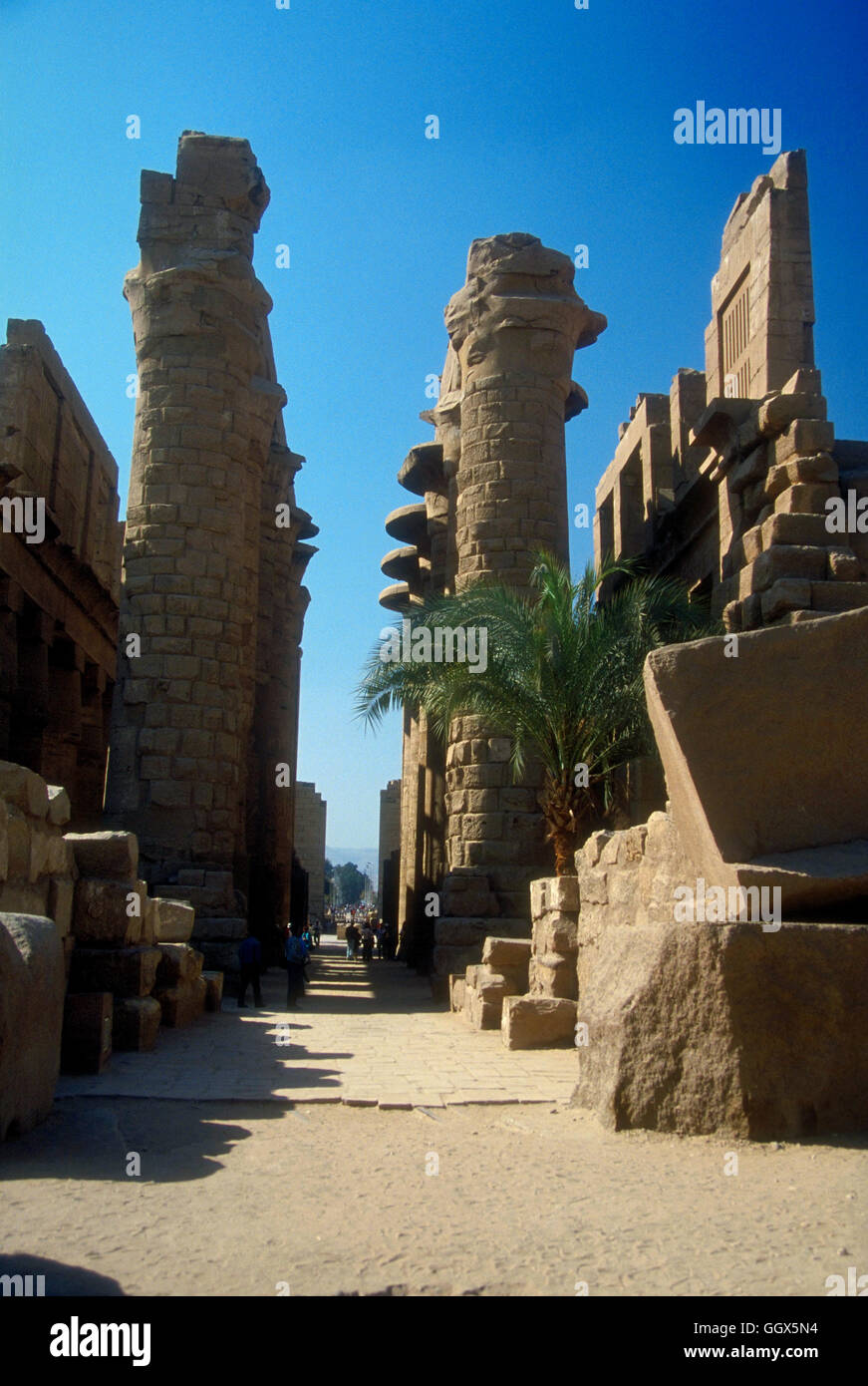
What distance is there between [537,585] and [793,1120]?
11.1 m

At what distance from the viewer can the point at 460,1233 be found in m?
3.47

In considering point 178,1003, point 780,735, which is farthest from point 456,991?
point 780,735

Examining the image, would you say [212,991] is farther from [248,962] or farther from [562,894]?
[562,894]

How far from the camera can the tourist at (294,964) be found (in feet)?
42.2

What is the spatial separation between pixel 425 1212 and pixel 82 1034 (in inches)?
140

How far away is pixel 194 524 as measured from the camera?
50.2ft

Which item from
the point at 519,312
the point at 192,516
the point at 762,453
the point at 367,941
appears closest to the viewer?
the point at 762,453

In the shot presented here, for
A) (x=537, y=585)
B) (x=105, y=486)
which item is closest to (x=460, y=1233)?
(x=537, y=585)

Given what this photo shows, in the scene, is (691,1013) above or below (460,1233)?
above

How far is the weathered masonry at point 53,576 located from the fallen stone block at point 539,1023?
33.5 ft

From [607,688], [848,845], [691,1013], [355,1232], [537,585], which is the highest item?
[537,585]

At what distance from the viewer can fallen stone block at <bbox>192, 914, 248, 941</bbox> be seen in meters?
14.1

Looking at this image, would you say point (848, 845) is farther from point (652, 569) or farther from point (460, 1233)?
point (652, 569)

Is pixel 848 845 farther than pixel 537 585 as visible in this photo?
No
